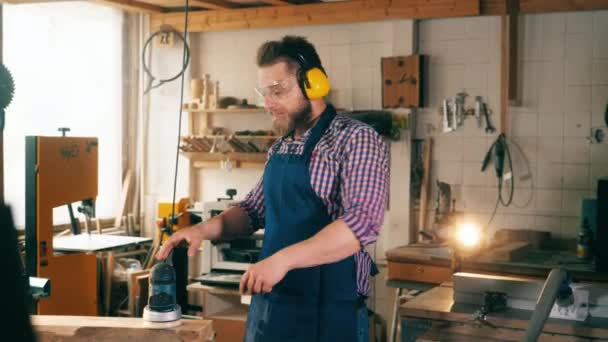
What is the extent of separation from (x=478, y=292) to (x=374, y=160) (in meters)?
1.06

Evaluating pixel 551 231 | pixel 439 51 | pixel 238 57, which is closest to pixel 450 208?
pixel 551 231

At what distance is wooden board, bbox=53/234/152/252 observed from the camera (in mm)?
4676

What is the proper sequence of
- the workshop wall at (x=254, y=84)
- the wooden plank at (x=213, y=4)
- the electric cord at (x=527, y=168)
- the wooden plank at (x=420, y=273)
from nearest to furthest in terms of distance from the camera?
the wooden plank at (x=420, y=273) < the electric cord at (x=527, y=168) < the workshop wall at (x=254, y=84) < the wooden plank at (x=213, y=4)

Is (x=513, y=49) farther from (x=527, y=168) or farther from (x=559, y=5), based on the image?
(x=527, y=168)

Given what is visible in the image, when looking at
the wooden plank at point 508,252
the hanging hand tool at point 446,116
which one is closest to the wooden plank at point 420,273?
the wooden plank at point 508,252

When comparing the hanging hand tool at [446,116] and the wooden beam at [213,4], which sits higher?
the wooden beam at [213,4]

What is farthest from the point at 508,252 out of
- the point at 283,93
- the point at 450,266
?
the point at 283,93

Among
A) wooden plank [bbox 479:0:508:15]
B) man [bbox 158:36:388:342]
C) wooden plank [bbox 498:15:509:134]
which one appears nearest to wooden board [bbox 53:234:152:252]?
man [bbox 158:36:388:342]

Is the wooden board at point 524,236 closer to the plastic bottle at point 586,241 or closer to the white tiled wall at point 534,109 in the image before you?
the white tiled wall at point 534,109

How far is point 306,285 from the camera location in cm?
237

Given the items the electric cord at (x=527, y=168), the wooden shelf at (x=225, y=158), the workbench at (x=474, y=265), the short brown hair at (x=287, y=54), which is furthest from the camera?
the wooden shelf at (x=225, y=158)

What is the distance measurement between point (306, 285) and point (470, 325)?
2.68 ft

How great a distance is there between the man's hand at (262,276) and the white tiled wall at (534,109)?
3.97 metres

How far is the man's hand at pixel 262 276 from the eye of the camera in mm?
→ 1981
